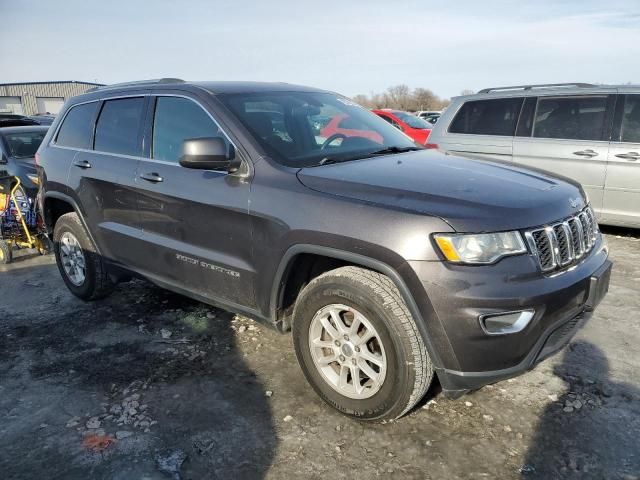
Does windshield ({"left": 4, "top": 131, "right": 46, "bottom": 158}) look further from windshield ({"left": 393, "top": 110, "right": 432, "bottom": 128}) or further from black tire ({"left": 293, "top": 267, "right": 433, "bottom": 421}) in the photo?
windshield ({"left": 393, "top": 110, "right": 432, "bottom": 128})

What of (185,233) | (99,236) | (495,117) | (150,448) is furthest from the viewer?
(495,117)

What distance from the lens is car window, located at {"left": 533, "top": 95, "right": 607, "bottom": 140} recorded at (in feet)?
20.1

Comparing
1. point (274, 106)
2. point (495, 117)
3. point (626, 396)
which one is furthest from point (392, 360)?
point (495, 117)

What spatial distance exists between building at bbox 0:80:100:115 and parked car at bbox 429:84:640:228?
168ft

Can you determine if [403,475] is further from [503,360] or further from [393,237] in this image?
[393,237]

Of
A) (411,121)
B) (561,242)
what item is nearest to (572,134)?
(561,242)

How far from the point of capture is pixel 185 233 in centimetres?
344

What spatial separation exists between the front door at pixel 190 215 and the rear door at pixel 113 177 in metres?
0.16

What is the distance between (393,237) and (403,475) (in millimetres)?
1110

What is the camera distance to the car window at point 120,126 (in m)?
3.92

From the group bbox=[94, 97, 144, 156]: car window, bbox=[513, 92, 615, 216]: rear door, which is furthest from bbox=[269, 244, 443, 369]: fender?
bbox=[513, 92, 615, 216]: rear door

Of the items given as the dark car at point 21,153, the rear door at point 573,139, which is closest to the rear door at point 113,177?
the dark car at point 21,153

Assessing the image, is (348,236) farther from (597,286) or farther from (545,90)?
(545,90)

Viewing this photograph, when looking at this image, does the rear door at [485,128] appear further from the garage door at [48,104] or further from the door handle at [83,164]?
the garage door at [48,104]
